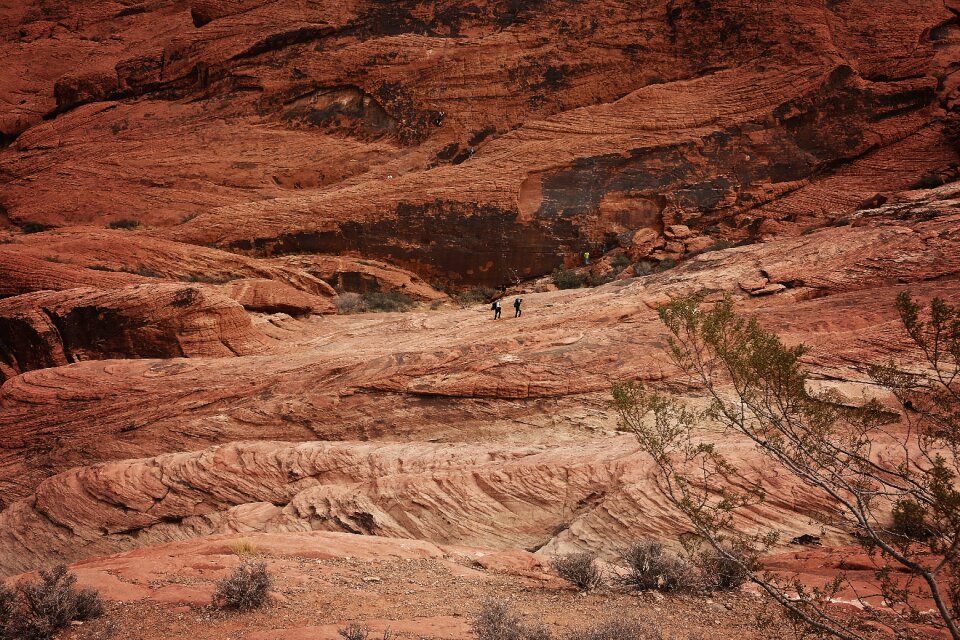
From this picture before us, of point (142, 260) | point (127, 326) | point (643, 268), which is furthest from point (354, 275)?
point (643, 268)

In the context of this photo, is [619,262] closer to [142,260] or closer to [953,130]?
[953,130]

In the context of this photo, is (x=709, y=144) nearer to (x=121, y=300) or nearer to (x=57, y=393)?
(x=121, y=300)

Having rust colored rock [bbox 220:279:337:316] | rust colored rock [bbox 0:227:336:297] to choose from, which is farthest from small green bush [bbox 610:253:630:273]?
rust colored rock [bbox 220:279:337:316]

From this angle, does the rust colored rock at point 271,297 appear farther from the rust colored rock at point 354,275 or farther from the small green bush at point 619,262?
the small green bush at point 619,262

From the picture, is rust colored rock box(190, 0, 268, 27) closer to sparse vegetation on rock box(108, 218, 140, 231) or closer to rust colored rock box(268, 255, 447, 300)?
sparse vegetation on rock box(108, 218, 140, 231)

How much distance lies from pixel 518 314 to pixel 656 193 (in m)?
9.91

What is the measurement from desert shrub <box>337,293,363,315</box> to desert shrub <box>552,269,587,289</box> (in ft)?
22.3

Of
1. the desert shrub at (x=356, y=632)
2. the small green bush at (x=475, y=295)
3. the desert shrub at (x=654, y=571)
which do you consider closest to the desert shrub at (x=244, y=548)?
the desert shrub at (x=356, y=632)

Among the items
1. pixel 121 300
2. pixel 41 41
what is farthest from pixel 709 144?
pixel 41 41

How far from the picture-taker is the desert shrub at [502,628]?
645 centimetres

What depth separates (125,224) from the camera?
87.0 feet

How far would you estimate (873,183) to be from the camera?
22.5 metres

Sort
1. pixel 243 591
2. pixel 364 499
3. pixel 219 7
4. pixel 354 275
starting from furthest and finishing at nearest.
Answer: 1. pixel 219 7
2. pixel 354 275
3. pixel 364 499
4. pixel 243 591

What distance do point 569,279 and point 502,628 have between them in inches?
692
